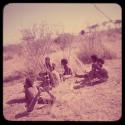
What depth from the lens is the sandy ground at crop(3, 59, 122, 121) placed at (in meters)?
2.85

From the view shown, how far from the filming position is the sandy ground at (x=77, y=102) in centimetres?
285

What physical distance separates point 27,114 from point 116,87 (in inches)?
30.7

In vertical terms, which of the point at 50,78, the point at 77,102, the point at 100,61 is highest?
the point at 100,61

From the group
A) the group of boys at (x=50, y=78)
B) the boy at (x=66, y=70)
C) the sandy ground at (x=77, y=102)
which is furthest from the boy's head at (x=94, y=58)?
the boy at (x=66, y=70)

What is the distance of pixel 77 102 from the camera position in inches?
113

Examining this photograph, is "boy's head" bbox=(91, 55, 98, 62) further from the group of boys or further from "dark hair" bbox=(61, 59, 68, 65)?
"dark hair" bbox=(61, 59, 68, 65)

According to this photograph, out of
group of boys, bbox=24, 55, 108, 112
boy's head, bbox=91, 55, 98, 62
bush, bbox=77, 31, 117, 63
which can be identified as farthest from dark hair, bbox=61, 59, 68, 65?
boy's head, bbox=91, 55, 98, 62

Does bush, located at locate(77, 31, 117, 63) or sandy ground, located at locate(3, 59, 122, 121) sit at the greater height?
bush, located at locate(77, 31, 117, 63)

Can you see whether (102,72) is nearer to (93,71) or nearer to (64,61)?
(93,71)

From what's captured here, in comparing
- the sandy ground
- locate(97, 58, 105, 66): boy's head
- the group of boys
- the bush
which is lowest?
the sandy ground

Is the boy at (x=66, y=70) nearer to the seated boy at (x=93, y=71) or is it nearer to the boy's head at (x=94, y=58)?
the seated boy at (x=93, y=71)

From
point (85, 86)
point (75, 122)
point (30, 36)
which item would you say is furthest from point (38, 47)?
point (75, 122)

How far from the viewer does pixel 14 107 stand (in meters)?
2.88

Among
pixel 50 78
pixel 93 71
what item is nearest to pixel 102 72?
pixel 93 71
